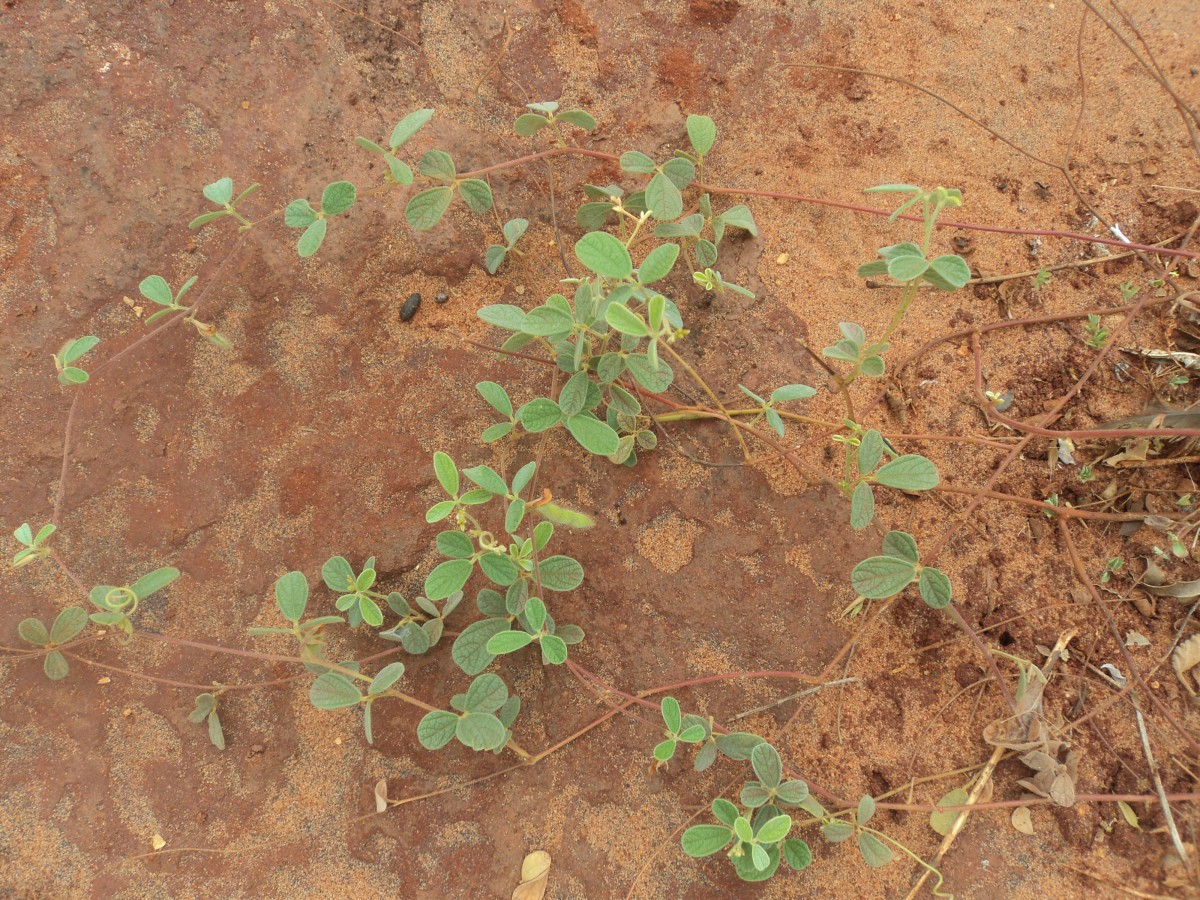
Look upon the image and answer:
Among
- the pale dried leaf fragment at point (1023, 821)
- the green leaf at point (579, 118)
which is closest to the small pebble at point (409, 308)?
the green leaf at point (579, 118)

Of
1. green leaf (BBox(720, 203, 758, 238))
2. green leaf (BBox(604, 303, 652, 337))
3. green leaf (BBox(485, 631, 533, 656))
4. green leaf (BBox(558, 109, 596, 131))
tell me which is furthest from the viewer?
green leaf (BBox(720, 203, 758, 238))

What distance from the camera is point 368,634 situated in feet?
5.71

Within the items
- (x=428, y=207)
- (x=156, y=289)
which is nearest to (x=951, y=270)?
(x=428, y=207)

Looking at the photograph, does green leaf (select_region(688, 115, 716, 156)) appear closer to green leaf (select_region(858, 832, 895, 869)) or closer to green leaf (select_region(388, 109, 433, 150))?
green leaf (select_region(388, 109, 433, 150))

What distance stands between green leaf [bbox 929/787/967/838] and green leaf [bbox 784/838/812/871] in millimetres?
321

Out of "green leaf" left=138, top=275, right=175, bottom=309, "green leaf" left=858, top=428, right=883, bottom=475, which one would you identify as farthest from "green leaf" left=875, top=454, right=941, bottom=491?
"green leaf" left=138, top=275, right=175, bottom=309

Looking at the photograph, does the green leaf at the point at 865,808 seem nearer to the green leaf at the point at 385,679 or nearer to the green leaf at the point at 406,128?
the green leaf at the point at 385,679

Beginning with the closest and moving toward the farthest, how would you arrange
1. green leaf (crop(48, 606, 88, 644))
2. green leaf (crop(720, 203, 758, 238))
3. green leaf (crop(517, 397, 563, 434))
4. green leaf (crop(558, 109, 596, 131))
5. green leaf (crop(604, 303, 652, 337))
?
green leaf (crop(604, 303, 652, 337))
green leaf (crop(517, 397, 563, 434))
green leaf (crop(48, 606, 88, 644))
green leaf (crop(558, 109, 596, 131))
green leaf (crop(720, 203, 758, 238))

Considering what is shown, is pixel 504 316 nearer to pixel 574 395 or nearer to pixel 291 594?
pixel 574 395

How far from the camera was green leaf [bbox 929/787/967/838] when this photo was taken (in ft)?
5.30

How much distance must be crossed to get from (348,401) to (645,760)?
108 cm

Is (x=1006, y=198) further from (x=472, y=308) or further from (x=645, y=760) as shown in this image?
(x=645, y=760)

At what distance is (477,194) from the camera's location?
1761 millimetres

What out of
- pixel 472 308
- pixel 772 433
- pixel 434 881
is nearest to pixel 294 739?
pixel 434 881
